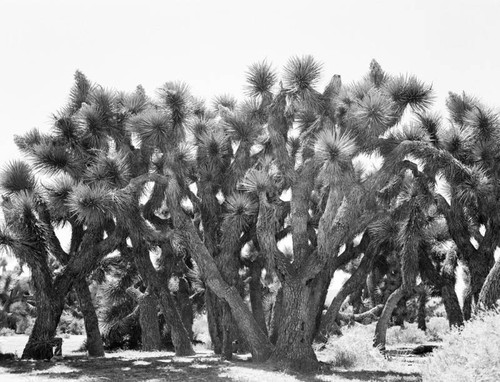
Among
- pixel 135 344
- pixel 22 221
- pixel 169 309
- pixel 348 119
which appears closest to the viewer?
pixel 348 119

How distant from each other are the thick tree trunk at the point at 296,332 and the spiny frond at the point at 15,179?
752cm

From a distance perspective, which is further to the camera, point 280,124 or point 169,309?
point 169,309

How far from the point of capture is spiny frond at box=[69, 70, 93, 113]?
14.8 metres

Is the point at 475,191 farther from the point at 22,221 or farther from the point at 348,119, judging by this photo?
the point at 22,221

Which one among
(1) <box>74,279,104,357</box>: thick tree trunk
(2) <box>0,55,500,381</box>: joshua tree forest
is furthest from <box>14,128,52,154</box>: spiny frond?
(1) <box>74,279,104,357</box>: thick tree trunk

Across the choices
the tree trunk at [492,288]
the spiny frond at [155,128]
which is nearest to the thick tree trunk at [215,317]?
the spiny frond at [155,128]

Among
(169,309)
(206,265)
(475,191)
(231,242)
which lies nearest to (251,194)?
(231,242)

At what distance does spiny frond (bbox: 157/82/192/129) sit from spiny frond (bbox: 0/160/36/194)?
4.49 metres

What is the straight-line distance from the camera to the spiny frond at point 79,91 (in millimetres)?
14844

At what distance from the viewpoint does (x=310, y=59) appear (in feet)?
38.7

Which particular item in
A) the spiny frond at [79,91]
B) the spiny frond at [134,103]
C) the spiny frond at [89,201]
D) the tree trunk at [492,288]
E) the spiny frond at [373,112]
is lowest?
the tree trunk at [492,288]

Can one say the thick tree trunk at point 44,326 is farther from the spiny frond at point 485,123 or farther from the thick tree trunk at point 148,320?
the spiny frond at point 485,123

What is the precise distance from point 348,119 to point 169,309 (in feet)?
23.2

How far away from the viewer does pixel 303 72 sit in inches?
464
